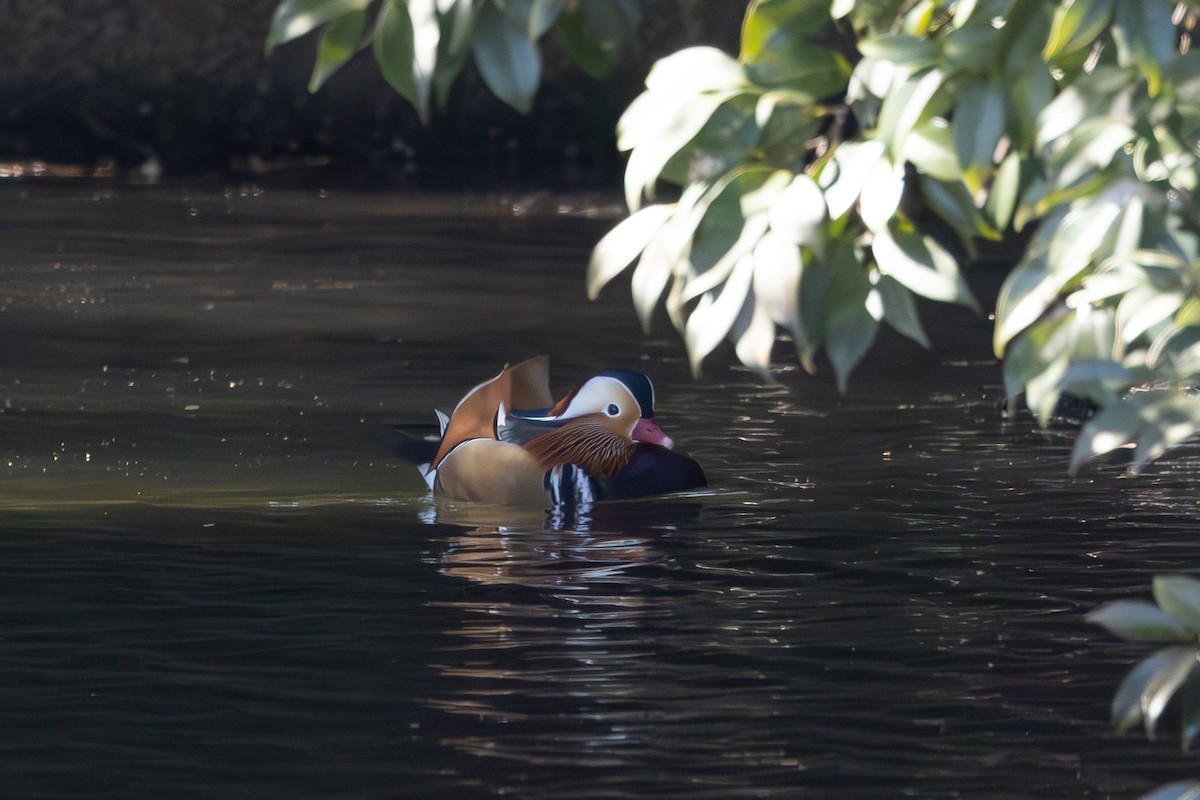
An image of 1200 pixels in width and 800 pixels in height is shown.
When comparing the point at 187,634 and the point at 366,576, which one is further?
the point at 366,576

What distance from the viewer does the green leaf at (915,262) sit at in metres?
3.16

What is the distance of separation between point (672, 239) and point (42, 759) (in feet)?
11.5

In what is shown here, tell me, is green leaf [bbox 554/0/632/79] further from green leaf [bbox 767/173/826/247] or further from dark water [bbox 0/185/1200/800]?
dark water [bbox 0/185/1200/800]

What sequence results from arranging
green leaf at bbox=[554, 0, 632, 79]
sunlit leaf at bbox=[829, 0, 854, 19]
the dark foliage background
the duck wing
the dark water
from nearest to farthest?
sunlit leaf at bbox=[829, 0, 854, 19] → green leaf at bbox=[554, 0, 632, 79] → the dark water → the duck wing → the dark foliage background

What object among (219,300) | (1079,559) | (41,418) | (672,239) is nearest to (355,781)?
(672,239)

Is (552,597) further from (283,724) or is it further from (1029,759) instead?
(1029,759)

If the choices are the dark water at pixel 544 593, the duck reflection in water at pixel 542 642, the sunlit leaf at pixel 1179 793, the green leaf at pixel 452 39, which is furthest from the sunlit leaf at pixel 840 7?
the duck reflection in water at pixel 542 642

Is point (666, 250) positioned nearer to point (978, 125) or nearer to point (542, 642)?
point (978, 125)

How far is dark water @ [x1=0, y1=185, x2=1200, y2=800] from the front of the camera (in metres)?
6.05

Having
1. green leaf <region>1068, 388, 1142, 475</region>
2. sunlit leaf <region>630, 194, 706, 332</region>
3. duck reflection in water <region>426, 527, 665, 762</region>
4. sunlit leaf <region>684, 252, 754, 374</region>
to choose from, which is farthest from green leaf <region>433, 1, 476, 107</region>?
duck reflection in water <region>426, 527, 665, 762</region>

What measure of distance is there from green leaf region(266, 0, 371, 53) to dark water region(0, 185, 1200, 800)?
2.94 metres

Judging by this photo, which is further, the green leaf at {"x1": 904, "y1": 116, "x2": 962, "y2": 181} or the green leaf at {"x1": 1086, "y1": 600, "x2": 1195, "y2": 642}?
the green leaf at {"x1": 904, "y1": 116, "x2": 962, "y2": 181}

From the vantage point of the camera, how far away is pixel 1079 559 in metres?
8.45

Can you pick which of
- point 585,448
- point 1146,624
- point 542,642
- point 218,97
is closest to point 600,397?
point 585,448
